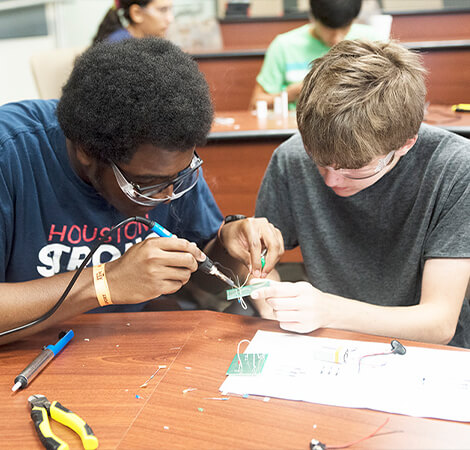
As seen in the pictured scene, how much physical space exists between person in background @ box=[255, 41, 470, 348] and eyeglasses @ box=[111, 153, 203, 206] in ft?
0.86

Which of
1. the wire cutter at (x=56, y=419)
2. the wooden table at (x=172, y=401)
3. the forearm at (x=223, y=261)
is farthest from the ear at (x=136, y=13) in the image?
the wire cutter at (x=56, y=419)

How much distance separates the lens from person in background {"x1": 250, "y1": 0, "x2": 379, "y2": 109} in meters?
2.93

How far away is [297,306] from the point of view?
1068 millimetres

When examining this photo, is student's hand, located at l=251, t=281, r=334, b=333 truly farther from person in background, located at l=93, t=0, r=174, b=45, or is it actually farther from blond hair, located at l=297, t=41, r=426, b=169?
person in background, located at l=93, t=0, r=174, b=45

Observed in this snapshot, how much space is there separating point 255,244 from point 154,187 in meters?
0.29

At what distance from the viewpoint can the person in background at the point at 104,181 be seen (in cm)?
101

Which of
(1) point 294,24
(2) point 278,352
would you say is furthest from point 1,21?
(2) point 278,352

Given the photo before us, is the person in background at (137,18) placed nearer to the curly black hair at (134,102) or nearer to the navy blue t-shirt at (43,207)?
the navy blue t-shirt at (43,207)

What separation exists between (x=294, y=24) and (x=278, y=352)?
4223 millimetres

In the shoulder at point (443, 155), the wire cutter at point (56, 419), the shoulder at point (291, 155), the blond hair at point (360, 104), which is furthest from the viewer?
the shoulder at point (291, 155)

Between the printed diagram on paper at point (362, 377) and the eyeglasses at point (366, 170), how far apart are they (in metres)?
0.37

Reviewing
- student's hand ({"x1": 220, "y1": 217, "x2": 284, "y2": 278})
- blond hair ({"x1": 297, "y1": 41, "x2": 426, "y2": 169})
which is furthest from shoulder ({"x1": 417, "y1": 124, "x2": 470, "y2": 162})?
student's hand ({"x1": 220, "y1": 217, "x2": 284, "y2": 278})

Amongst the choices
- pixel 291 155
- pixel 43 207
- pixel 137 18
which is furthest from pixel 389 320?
pixel 137 18

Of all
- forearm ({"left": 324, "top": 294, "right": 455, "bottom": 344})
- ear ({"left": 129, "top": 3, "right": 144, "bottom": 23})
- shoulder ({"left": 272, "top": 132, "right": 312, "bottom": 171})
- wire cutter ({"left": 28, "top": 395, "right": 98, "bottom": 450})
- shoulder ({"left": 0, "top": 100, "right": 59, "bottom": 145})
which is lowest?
forearm ({"left": 324, "top": 294, "right": 455, "bottom": 344})
